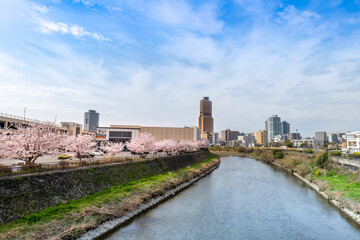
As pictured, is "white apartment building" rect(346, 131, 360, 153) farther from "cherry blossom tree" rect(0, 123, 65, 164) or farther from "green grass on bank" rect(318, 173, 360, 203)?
"cherry blossom tree" rect(0, 123, 65, 164)

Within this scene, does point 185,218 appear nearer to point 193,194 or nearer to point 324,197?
point 193,194

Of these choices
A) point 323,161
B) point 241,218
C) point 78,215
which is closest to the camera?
point 78,215

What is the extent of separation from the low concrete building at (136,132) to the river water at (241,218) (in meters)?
78.6

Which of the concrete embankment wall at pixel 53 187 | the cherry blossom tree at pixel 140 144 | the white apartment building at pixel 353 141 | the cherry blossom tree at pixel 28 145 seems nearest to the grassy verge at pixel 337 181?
the concrete embankment wall at pixel 53 187

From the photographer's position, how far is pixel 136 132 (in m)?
114

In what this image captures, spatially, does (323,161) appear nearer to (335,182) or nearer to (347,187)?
(335,182)

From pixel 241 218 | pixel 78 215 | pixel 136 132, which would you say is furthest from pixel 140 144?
pixel 136 132

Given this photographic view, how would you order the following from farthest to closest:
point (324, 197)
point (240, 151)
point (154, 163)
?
point (240, 151)
point (154, 163)
point (324, 197)

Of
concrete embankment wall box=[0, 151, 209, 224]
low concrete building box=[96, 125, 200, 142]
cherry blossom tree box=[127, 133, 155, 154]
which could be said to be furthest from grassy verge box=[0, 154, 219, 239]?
low concrete building box=[96, 125, 200, 142]

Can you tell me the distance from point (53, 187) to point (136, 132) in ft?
302

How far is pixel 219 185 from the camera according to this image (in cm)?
4222

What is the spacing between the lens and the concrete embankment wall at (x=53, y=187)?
1789cm

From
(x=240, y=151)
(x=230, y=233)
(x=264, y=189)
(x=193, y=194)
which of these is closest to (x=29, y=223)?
(x=230, y=233)

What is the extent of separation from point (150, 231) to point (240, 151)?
135m
